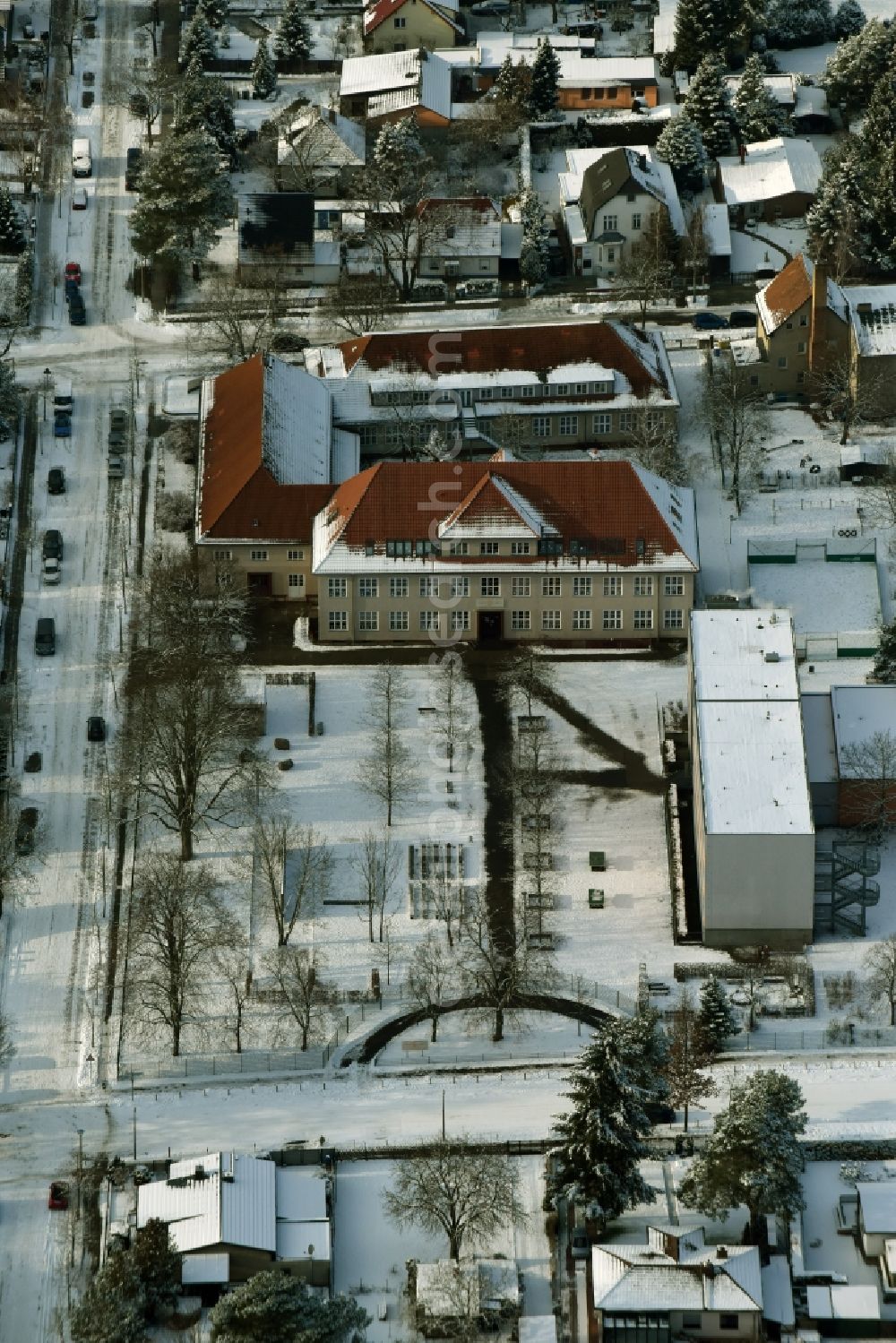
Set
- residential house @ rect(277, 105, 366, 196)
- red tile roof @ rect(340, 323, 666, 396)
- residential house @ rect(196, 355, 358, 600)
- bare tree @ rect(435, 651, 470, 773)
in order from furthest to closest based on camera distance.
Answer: residential house @ rect(277, 105, 366, 196)
red tile roof @ rect(340, 323, 666, 396)
residential house @ rect(196, 355, 358, 600)
bare tree @ rect(435, 651, 470, 773)

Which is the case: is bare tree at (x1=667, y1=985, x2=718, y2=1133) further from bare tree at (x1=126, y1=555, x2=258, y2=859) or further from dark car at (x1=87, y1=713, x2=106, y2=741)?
dark car at (x1=87, y1=713, x2=106, y2=741)

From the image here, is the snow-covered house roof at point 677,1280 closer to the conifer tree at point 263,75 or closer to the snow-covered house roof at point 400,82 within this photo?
the snow-covered house roof at point 400,82

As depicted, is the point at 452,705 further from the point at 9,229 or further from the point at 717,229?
the point at 9,229

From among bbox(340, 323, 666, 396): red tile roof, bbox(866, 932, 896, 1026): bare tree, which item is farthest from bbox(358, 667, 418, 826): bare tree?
bbox(340, 323, 666, 396): red tile roof

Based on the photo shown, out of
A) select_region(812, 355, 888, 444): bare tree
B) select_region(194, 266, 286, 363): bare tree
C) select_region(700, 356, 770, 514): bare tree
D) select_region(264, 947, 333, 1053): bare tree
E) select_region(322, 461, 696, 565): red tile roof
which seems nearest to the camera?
select_region(264, 947, 333, 1053): bare tree

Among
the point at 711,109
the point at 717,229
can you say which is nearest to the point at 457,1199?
the point at 717,229

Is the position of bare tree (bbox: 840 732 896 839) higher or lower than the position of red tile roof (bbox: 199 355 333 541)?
lower

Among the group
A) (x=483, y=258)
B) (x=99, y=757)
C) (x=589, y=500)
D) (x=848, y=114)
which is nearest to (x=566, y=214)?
(x=483, y=258)
